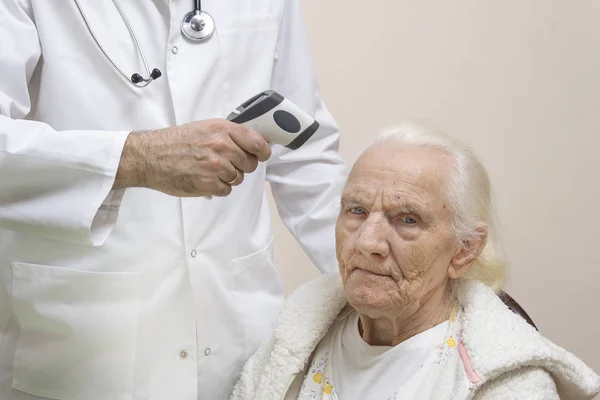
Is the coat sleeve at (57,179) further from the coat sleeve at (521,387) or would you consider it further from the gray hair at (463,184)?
the coat sleeve at (521,387)

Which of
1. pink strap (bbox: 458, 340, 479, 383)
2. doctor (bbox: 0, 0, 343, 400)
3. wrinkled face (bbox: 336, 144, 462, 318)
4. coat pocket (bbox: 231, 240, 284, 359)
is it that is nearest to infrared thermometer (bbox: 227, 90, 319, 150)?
doctor (bbox: 0, 0, 343, 400)

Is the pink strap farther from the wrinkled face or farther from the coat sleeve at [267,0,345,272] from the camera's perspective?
the coat sleeve at [267,0,345,272]

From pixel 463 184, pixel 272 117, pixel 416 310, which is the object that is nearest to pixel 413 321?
pixel 416 310

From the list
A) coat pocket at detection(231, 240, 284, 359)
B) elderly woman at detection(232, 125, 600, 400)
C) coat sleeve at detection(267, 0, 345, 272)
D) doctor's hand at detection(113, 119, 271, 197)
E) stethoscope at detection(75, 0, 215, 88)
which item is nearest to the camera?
doctor's hand at detection(113, 119, 271, 197)

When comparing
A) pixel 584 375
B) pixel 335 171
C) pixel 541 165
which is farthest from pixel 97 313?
pixel 541 165

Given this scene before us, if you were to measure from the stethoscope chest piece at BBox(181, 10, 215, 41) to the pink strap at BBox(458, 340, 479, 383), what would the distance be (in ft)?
2.53

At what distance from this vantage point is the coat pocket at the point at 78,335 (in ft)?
4.90

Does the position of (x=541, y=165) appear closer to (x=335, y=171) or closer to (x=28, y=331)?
(x=335, y=171)

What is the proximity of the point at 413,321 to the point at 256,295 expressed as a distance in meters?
0.36

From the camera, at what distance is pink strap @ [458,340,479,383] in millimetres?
1369

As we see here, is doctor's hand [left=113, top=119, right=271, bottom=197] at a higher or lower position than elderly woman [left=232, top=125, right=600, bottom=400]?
higher

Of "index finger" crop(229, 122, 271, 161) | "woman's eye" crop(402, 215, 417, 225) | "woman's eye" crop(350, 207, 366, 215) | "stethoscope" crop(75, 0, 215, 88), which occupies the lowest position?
"woman's eye" crop(350, 207, 366, 215)

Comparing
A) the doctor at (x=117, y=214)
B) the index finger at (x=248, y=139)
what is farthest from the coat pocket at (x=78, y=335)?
the index finger at (x=248, y=139)

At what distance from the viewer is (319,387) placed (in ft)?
5.11
